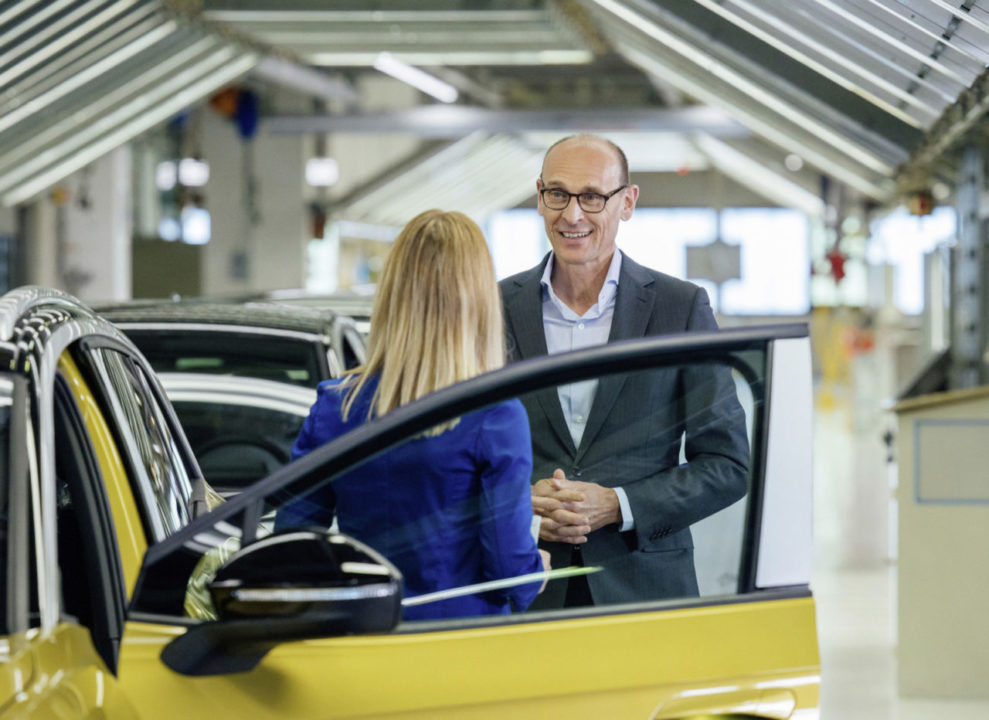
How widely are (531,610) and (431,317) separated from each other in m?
0.44

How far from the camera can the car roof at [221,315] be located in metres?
4.27

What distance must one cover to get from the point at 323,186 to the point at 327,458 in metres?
18.8

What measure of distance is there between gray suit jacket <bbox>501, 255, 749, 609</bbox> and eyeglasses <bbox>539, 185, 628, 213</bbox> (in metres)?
0.69

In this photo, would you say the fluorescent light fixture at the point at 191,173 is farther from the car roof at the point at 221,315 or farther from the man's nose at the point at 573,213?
the man's nose at the point at 573,213

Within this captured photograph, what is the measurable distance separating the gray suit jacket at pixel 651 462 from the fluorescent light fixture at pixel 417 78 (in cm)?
1338

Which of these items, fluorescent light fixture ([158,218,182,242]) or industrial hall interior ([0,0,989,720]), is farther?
fluorescent light fixture ([158,218,182,242])

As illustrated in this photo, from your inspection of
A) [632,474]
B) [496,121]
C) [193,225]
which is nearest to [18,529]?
[632,474]

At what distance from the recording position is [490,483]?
177cm

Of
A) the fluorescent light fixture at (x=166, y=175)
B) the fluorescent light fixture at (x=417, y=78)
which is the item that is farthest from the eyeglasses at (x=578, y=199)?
the fluorescent light fixture at (x=166, y=175)

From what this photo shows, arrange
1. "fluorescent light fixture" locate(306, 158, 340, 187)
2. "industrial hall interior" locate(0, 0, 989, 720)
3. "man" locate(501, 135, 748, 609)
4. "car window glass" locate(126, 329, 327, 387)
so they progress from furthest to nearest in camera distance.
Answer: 1. "fluorescent light fixture" locate(306, 158, 340, 187)
2. "industrial hall interior" locate(0, 0, 989, 720)
3. "car window glass" locate(126, 329, 327, 387)
4. "man" locate(501, 135, 748, 609)

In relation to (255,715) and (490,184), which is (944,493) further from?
(490,184)

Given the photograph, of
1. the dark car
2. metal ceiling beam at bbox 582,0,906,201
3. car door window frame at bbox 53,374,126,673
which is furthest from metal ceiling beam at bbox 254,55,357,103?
car door window frame at bbox 53,374,126,673

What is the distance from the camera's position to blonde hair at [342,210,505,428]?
1.89 meters

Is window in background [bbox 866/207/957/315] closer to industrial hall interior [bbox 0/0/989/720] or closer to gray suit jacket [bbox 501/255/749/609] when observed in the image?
industrial hall interior [bbox 0/0/989/720]
